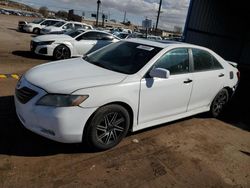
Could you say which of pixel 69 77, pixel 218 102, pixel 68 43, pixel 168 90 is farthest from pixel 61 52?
pixel 69 77

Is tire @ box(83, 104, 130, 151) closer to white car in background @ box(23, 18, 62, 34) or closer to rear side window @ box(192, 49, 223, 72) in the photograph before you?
rear side window @ box(192, 49, 223, 72)

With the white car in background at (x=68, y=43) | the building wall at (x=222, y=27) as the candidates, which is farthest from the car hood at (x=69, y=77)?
the building wall at (x=222, y=27)

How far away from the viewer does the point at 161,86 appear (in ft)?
14.5

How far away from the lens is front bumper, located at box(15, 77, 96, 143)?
3.48 meters

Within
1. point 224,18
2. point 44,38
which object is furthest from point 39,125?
point 224,18

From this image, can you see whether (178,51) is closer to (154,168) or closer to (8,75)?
(154,168)

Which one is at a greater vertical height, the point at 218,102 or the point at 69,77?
the point at 69,77

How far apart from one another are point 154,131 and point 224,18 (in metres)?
13.4

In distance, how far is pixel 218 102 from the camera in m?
6.01

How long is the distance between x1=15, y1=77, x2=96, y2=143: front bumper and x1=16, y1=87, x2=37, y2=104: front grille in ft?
0.15

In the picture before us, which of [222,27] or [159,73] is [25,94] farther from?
[222,27]

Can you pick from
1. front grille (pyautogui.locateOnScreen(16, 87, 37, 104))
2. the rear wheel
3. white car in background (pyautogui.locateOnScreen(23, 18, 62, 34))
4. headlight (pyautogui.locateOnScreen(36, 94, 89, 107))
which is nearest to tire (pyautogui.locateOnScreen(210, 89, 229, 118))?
headlight (pyautogui.locateOnScreen(36, 94, 89, 107))

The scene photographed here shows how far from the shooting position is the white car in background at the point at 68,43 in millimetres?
11375

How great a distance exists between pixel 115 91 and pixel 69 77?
659 millimetres
